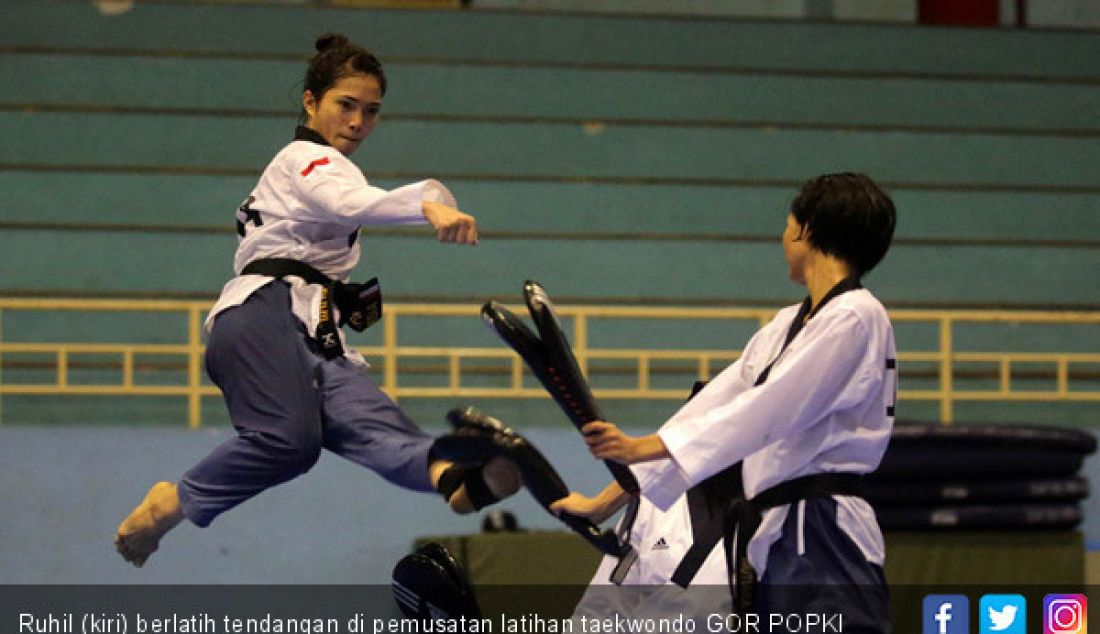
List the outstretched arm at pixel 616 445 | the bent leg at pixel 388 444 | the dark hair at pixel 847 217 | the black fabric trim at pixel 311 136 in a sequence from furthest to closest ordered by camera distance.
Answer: the black fabric trim at pixel 311 136, the bent leg at pixel 388 444, the dark hair at pixel 847 217, the outstretched arm at pixel 616 445

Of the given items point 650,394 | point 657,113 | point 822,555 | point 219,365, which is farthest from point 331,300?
point 657,113

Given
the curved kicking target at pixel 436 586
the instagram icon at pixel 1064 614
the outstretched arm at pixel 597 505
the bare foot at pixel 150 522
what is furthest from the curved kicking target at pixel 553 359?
the instagram icon at pixel 1064 614

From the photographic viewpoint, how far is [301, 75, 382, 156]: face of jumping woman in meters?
3.55

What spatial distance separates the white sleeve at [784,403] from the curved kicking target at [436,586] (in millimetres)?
728

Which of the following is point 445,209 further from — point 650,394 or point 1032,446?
point 650,394

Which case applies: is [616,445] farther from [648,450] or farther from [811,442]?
[811,442]

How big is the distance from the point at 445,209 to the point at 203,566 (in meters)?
3.86

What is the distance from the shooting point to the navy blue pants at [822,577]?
9.53 feet

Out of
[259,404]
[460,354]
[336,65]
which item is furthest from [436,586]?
[460,354]

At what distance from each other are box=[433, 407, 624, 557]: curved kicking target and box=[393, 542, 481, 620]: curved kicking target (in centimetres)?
36

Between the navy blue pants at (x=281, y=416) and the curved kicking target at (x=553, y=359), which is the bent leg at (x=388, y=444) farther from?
the curved kicking target at (x=553, y=359)

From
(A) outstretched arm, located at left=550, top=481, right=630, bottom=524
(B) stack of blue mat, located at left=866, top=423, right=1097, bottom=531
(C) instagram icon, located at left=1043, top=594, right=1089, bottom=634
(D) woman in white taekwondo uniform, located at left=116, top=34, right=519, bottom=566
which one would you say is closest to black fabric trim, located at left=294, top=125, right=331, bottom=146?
(D) woman in white taekwondo uniform, located at left=116, top=34, right=519, bottom=566

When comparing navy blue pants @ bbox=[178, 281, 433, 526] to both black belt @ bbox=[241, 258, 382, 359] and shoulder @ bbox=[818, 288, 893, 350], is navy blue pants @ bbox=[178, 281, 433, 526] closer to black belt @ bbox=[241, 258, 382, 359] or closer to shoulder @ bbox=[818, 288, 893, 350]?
black belt @ bbox=[241, 258, 382, 359]

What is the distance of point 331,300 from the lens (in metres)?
3.62
